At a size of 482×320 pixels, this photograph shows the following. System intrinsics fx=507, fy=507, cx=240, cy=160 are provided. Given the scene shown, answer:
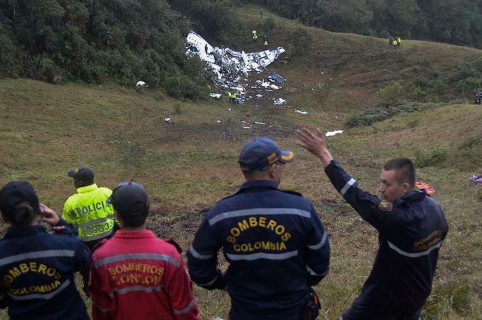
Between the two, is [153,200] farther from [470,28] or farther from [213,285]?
[470,28]

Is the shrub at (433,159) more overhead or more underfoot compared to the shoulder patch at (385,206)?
more underfoot

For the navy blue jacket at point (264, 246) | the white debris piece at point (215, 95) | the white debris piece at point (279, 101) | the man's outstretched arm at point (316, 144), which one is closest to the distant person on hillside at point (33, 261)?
the navy blue jacket at point (264, 246)

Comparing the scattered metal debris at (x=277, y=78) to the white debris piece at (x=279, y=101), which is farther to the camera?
the scattered metal debris at (x=277, y=78)

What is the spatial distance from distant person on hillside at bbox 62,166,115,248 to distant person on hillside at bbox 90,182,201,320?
2.82 m

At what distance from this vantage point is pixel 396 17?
5581cm

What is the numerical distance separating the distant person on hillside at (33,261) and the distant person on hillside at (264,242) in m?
0.75

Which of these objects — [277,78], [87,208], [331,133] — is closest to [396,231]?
[87,208]

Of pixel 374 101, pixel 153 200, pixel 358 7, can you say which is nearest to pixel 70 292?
→ pixel 153 200

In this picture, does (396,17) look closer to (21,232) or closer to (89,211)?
(89,211)

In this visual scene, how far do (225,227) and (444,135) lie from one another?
60.5 feet

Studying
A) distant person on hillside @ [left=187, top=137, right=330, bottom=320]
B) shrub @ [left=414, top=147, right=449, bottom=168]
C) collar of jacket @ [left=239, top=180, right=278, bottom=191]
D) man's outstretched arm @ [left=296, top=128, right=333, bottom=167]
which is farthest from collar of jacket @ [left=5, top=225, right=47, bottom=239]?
shrub @ [left=414, top=147, right=449, bottom=168]

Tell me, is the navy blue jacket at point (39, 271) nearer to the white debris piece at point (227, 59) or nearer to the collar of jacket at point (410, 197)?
the collar of jacket at point (410, 197)

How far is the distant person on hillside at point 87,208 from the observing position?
5613mm

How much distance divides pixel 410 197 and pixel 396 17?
57.3m
